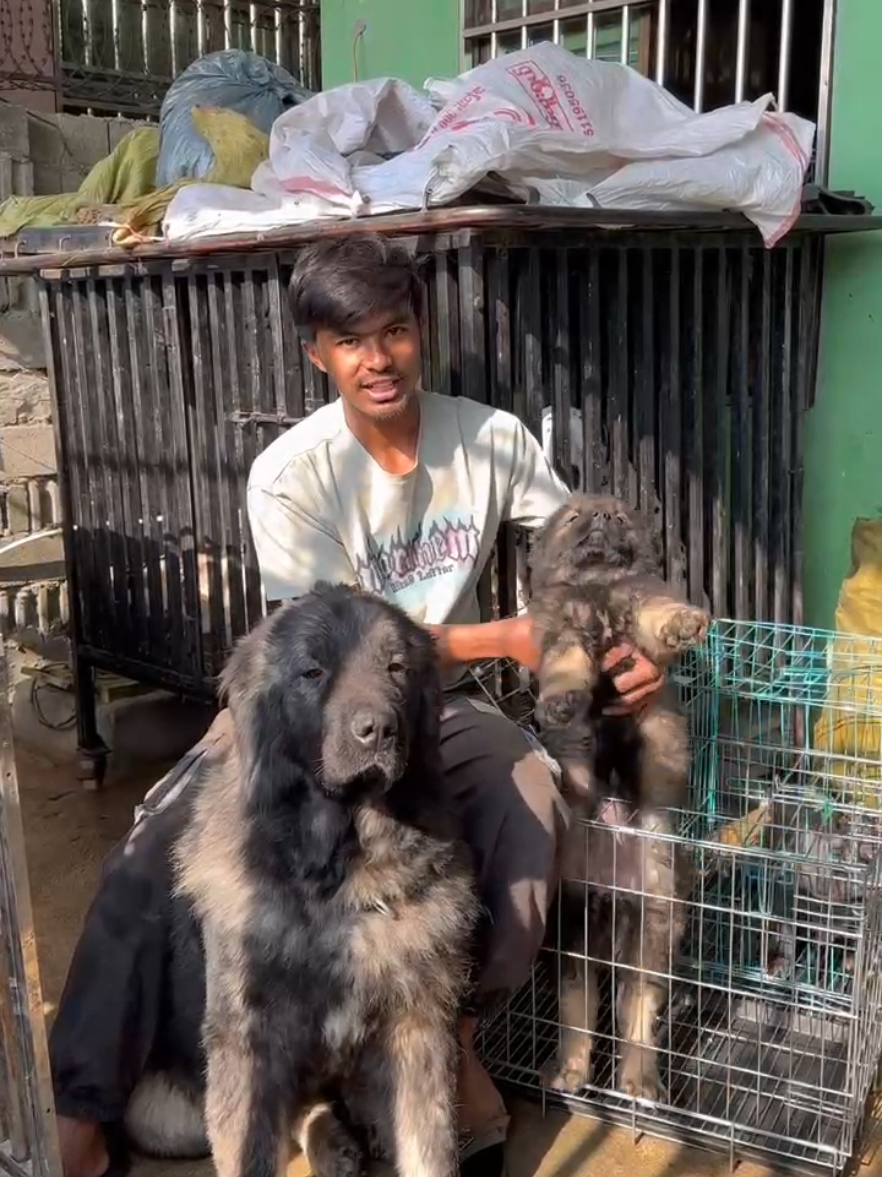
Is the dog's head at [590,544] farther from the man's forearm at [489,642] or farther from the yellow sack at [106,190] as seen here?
the yellow sack at [106,190]

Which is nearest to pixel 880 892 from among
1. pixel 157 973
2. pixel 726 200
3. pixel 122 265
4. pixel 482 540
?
pixel 482 540

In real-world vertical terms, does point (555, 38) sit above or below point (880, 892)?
above

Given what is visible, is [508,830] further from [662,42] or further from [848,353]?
[662,42]

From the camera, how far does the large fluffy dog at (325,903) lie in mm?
2293

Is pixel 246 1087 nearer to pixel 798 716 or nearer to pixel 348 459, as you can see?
pixel 348 459

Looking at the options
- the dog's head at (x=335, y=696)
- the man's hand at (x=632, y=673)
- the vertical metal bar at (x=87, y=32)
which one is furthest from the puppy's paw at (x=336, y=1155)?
the vertical metal bar at (x=87, y=32)

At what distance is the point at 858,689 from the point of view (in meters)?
3.66

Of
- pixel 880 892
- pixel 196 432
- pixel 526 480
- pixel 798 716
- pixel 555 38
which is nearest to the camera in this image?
pixel 880 892

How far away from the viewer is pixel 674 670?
347 cm

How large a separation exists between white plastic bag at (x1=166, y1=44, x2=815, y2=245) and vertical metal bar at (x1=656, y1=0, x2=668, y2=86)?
76 centimetres

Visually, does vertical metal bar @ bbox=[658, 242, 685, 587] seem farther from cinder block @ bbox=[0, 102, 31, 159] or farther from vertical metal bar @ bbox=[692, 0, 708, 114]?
cinder block @ bbox=[0, 102, 31, 159]

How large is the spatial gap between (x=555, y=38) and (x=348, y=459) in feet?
8.84

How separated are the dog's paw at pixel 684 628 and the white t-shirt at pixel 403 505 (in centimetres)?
58

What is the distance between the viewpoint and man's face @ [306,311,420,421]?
9.59ft
